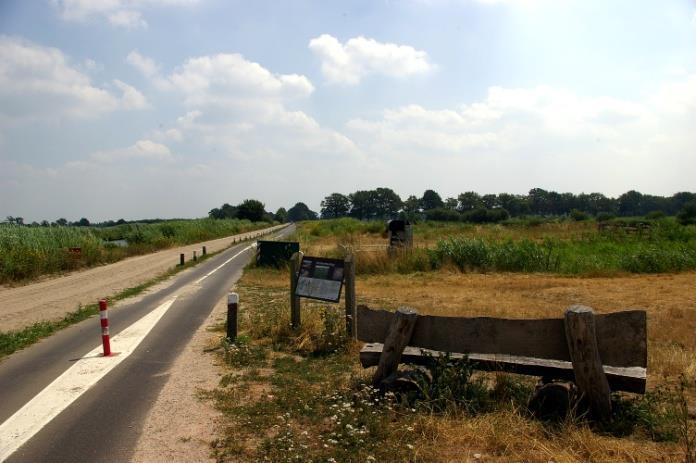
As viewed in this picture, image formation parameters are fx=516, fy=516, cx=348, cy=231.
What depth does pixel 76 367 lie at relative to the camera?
7391 mm

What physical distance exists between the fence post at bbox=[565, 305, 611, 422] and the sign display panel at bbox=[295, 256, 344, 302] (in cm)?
433

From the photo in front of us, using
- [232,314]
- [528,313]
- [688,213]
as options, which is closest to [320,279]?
[232,314]

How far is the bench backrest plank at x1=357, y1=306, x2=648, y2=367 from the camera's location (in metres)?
4.50

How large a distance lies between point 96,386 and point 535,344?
523 cm

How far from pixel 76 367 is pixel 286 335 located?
315 centimetres

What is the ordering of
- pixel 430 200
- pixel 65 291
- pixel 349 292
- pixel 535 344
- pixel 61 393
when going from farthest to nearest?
1. pixel 430 200
2. pixel 65 291
3. pixel 349 292
4. pixel 61 393
5. pixel 535 344

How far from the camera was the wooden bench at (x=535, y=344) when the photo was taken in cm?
449

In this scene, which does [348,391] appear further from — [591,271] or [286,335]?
[591,271]

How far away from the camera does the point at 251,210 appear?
12206cm

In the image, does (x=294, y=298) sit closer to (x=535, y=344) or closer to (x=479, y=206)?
(x=535, y=344)

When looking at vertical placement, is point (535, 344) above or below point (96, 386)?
above

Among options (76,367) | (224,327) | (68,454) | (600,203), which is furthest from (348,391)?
(600,203)

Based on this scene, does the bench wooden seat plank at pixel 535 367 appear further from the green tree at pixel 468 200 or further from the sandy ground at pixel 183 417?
the green tree at pixel 468 200

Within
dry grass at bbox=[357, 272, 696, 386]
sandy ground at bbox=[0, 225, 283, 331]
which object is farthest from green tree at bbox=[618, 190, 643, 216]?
sandy ground at bbox=[0, 225, 283, 331]
